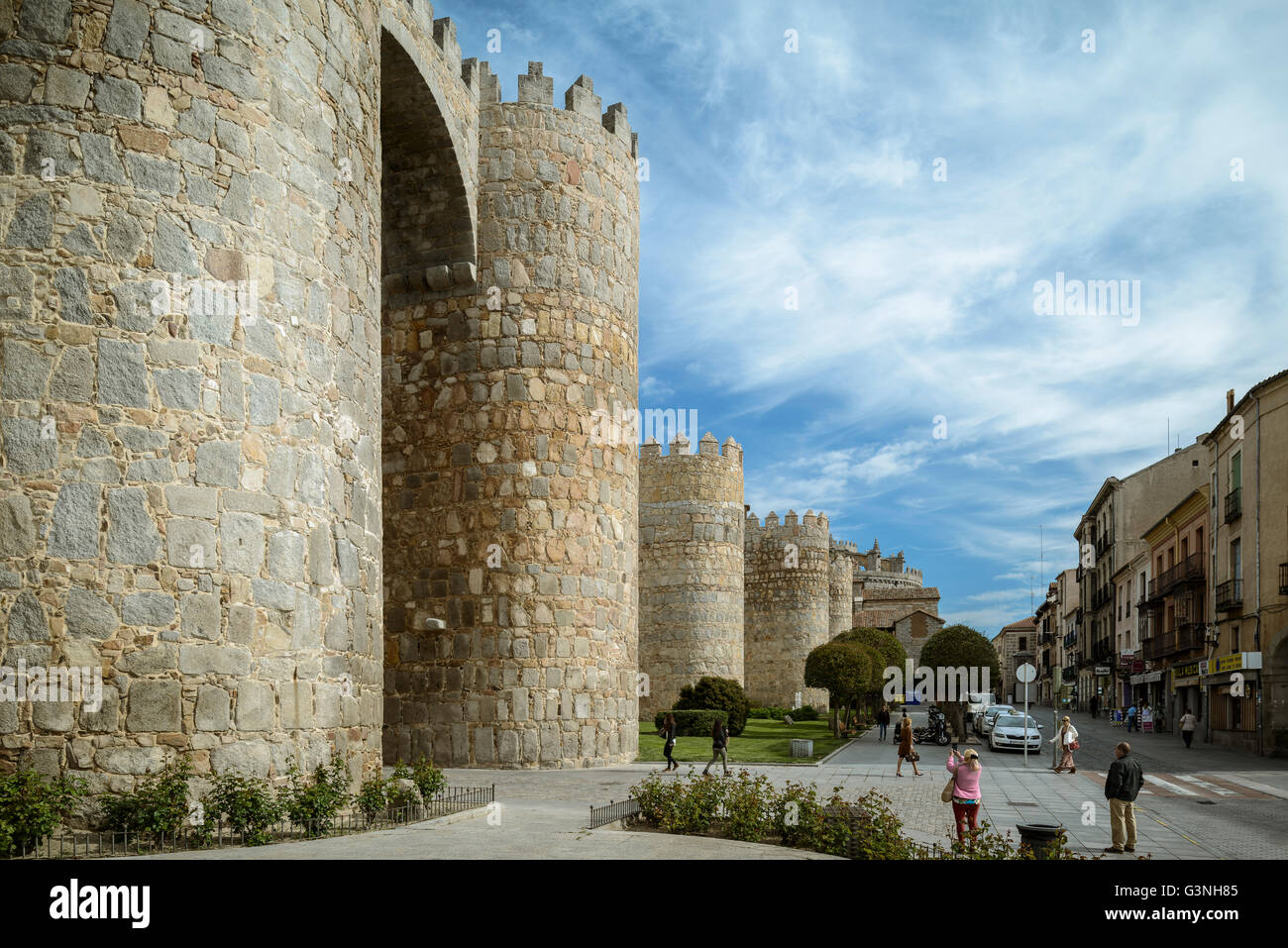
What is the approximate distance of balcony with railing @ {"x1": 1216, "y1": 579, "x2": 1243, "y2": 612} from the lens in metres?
30.9

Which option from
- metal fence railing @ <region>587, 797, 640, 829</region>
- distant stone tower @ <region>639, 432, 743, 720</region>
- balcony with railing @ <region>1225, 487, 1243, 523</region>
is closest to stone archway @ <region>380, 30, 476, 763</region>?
metal fence railing @ <region>587, 797, 640, 829</region>

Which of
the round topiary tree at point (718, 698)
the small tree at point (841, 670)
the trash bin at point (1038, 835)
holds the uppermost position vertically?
the trash bin at point (1038, 835)

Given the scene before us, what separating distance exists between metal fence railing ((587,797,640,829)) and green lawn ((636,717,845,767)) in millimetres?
8653

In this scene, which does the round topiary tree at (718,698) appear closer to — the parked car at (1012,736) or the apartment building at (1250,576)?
the parked car at (1012,736)

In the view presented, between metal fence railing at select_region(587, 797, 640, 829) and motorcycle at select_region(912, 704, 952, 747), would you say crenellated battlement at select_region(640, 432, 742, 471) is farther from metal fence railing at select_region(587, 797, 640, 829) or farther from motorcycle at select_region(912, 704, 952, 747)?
metal fence railing at select_region(587, 797, 640, 829)

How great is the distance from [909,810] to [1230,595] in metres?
22.1

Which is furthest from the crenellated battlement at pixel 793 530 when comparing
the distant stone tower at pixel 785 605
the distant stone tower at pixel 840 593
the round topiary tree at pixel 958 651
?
the round topiary tree at pixel 958 651

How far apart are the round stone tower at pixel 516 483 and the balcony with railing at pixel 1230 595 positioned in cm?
2014

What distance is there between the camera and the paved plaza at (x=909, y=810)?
8.39 meters

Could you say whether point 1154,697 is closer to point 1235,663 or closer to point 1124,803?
point 1235,663

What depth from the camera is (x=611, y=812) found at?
11.4 metres

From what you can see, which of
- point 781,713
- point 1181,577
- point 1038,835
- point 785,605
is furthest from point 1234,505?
point 1038,835
